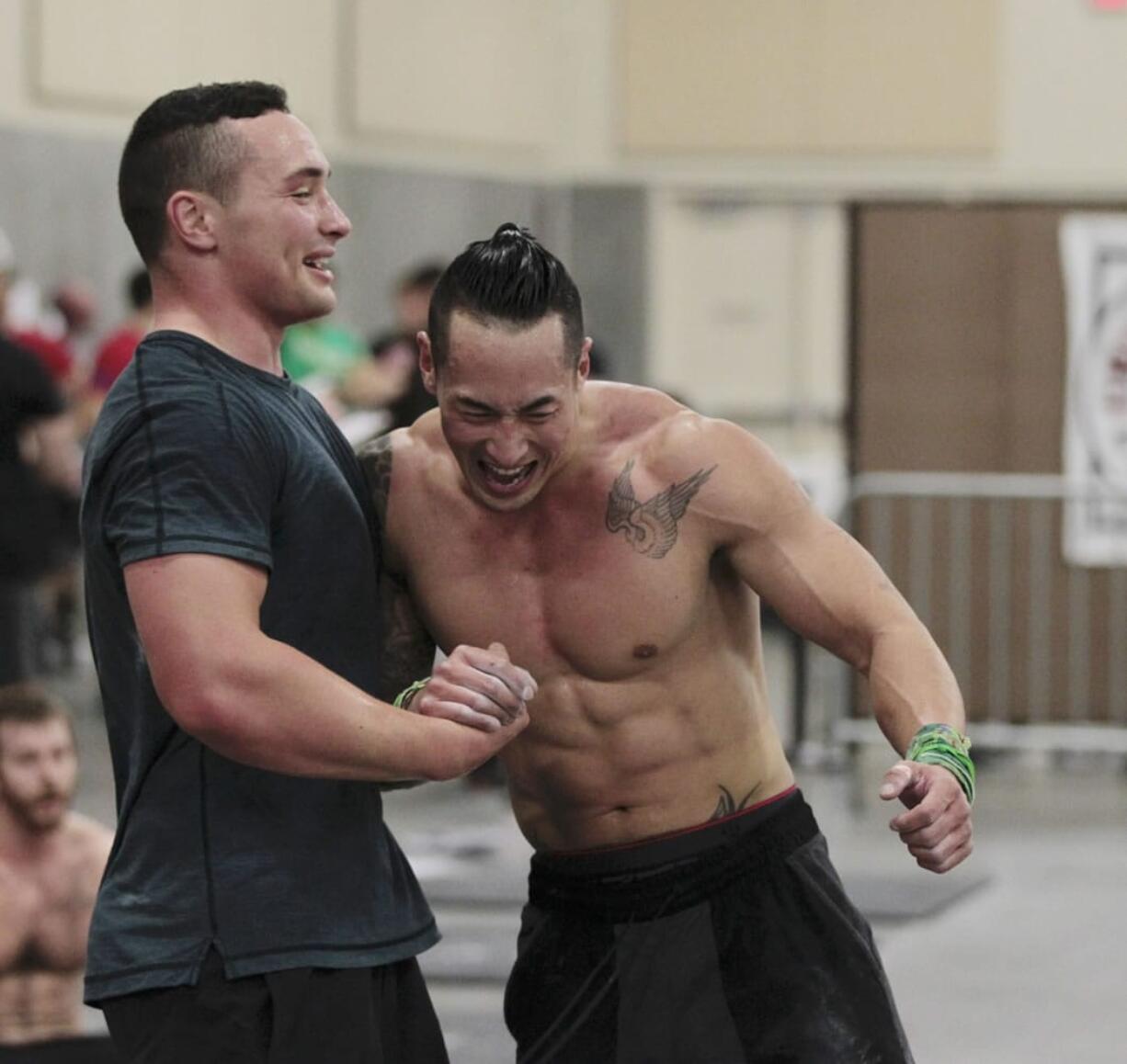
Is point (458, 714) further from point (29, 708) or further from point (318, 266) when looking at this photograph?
point (29, 708)

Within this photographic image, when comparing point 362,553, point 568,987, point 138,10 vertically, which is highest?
point 138,10

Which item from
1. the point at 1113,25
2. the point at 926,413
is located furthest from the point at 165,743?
the point at 1113,25

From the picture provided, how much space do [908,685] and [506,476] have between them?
1.99 feet

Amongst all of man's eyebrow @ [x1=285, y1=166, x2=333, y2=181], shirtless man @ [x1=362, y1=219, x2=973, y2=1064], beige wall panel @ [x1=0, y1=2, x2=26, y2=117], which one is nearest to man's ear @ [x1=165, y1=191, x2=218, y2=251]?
man's eyebrow @ [x1=285, y1=166, x2=333, y2=181]

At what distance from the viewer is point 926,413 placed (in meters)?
10.2

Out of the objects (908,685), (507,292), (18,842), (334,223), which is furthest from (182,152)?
(18,842)

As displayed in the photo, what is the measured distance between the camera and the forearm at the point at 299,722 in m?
2.79

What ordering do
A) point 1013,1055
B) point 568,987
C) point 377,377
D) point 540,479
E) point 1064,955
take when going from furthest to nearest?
point 377,377, point 1064,955, point 1013,1055, point 568,987, point 540,479

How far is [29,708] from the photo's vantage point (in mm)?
5492

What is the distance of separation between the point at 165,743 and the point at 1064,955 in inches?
187

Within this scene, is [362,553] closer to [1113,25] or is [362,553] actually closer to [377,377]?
[377,377]

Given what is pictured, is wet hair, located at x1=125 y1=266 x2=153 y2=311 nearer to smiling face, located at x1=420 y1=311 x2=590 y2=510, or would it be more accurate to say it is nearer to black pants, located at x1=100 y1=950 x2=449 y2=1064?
smiling face, located at x1=420 y1=311 x2=590 y2=510

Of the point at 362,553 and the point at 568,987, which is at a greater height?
the point at 362,553

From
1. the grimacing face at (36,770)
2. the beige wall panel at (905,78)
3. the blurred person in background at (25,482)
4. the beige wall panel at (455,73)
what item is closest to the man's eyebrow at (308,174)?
the grimacing face at (36,770)
